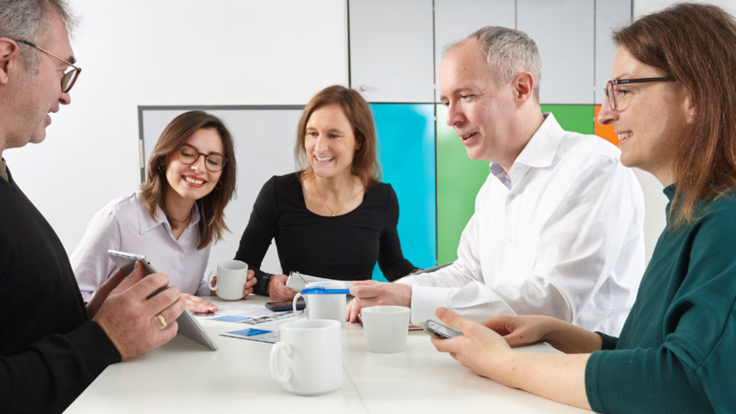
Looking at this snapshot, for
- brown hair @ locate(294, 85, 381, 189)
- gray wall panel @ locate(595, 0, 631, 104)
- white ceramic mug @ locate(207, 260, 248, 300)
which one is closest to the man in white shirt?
white ceramic mug @ locate(207, 260, 248, 300)

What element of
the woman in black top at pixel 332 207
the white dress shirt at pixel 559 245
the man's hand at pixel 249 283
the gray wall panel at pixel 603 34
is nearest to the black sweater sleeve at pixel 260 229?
the woman in black top at pixel 332 207

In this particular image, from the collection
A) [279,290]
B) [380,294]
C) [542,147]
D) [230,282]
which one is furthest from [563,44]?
[380,294]

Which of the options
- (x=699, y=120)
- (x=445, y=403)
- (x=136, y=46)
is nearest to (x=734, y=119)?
(x=699, y=120)

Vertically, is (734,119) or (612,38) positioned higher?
(612,38)

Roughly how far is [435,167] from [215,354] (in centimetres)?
308

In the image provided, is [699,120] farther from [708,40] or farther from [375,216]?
[375,216]

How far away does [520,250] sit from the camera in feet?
5.27

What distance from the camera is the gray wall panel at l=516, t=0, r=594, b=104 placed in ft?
13.5

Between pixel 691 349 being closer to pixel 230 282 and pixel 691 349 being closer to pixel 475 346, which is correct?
pixel 475 346

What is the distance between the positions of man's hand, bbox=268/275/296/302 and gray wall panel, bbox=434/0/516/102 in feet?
8.01

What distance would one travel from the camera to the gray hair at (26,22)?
109 centimetres

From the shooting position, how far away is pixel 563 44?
13.6 ft

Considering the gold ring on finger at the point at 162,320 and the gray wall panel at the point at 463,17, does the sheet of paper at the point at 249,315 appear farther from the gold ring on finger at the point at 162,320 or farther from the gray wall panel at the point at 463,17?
the gray wall panel at the point at 463,17

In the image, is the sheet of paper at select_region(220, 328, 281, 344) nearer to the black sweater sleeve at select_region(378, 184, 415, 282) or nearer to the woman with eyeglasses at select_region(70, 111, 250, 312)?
the woman with eyeglasses at select_region(70, 111, 250, 312)
